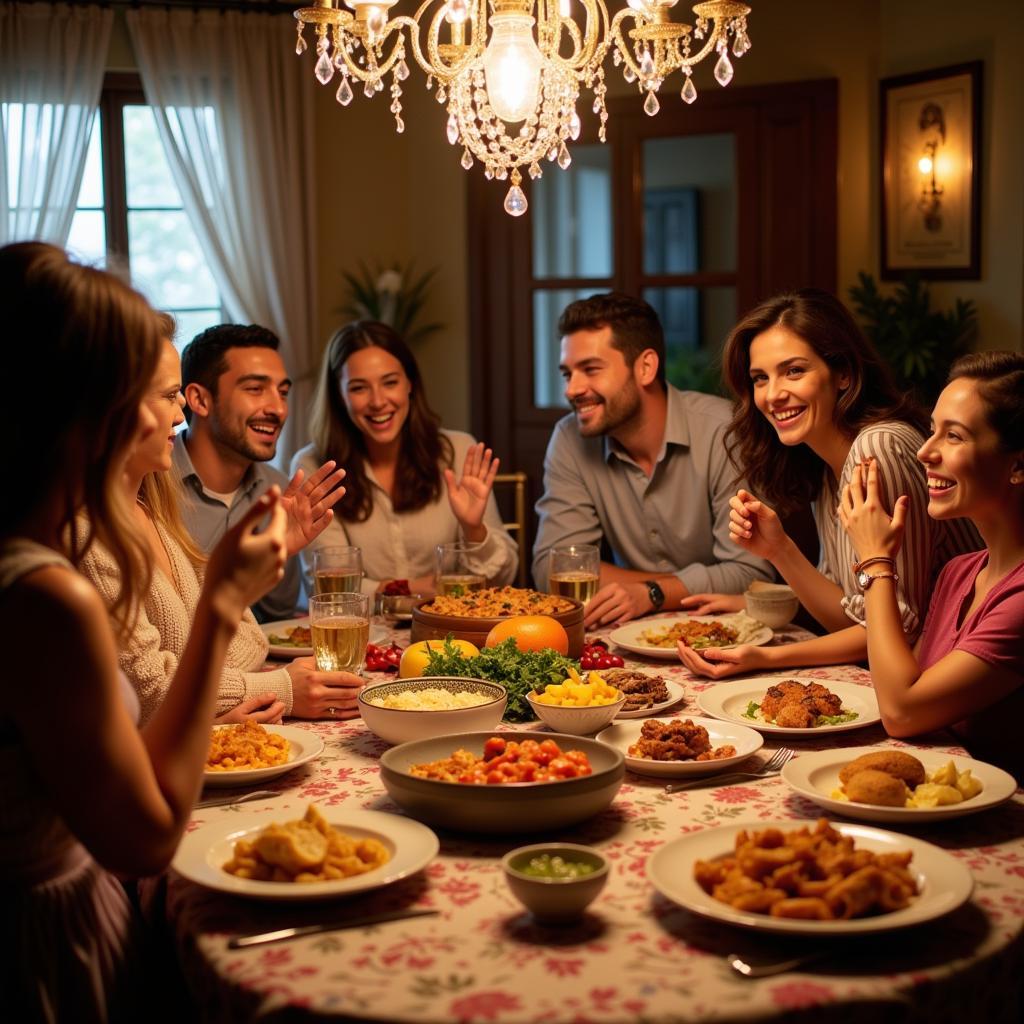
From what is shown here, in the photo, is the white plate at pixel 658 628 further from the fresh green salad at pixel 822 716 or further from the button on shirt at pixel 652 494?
the button on shirt at pixel 652 494

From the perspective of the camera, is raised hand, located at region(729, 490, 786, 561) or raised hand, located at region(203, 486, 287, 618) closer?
raised hand, located at region(203, 486, 287, 618)

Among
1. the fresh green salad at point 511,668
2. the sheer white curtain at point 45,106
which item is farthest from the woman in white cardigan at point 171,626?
the sheer white curtain at point 45,106

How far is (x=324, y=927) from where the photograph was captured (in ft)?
4.44

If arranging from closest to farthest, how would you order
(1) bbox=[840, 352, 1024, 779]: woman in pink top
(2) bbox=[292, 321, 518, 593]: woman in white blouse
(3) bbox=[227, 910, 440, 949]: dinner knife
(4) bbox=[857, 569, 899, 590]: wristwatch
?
1. (3) bbox=[227, 910, 440, 949]: dinner knife
2. (1) bbox=[840, 352, 1024, 779]: woman in pink top
3. (4) bbox=[857, 569, 899, 590]: wristwatch
4. (2) bbox=[292, 321, 518, 593]: woman in white blouse

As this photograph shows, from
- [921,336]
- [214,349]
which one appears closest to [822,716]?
[214,349]

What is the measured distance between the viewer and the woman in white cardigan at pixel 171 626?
6.53 feet

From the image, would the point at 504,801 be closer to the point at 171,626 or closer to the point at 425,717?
the point at 425,717

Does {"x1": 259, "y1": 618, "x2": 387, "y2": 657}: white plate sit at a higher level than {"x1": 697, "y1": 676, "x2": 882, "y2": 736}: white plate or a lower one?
higher

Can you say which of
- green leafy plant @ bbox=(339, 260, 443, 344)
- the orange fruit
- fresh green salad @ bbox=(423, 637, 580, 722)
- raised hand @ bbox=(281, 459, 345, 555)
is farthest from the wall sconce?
fresh green salad @ bbox=(423, 637, 580, 722)

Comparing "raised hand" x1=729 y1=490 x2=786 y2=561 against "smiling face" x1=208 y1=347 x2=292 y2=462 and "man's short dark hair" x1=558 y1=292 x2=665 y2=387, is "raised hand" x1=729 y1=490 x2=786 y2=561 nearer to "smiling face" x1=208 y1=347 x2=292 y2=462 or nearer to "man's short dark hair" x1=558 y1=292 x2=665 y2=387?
"man's short dark hair" x1=558 y1=292 x2=665 y2=387

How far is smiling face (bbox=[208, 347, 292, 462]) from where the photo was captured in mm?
3473

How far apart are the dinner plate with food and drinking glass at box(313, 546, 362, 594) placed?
700 mm

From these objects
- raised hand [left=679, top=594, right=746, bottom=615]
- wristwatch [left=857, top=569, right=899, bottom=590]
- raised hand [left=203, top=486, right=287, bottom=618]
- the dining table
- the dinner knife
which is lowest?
the dining table

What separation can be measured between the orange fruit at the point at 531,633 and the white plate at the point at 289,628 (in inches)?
17.4
